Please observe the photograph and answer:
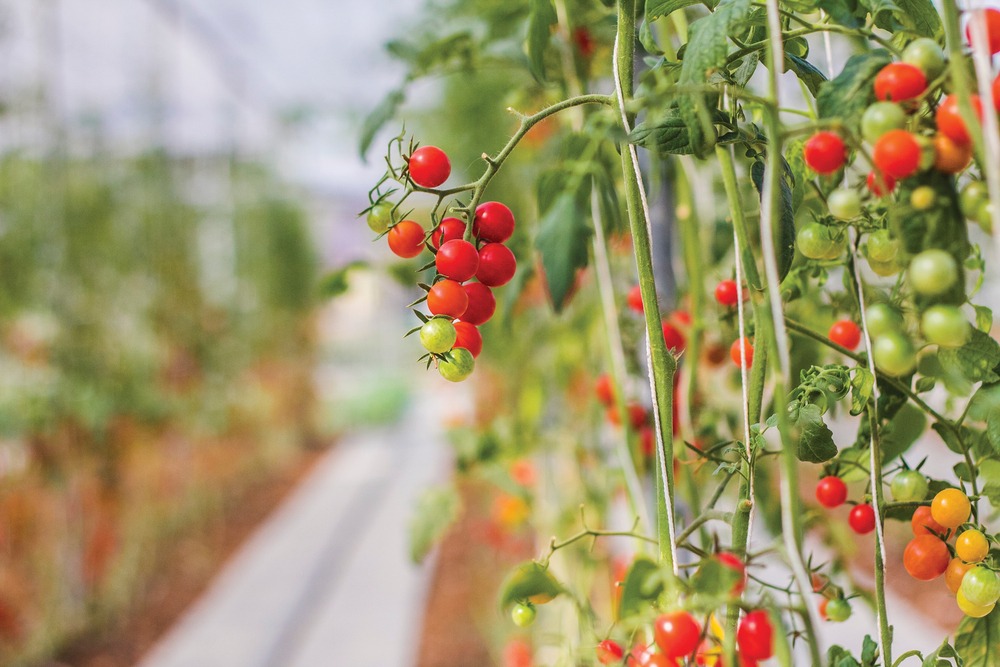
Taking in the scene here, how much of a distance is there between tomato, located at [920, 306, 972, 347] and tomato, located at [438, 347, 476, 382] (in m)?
0.17

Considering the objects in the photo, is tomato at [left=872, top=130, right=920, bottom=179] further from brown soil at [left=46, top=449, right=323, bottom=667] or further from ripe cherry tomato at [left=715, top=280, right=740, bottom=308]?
brown soil at [left=46, top=449, right=323, bottom=667]

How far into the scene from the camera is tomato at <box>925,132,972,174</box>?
0.24m

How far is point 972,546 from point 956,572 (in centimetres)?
3

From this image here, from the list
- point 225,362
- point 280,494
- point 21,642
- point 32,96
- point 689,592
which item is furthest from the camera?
point 280,494

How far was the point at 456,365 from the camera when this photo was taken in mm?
309

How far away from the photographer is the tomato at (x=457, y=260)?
1.00 feet

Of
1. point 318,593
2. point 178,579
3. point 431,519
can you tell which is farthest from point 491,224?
point 178,579

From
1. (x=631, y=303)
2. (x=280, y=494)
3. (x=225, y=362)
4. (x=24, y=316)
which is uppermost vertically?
(x=631, y=303)

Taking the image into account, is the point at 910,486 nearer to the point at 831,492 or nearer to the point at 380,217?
the point at 831,492

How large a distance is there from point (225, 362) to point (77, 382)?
3.87ft

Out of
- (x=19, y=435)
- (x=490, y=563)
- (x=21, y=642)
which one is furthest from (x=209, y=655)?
(x=490, y=563)

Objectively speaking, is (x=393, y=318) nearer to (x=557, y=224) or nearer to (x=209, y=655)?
(x=209, y=655)

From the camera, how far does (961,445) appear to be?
354mm

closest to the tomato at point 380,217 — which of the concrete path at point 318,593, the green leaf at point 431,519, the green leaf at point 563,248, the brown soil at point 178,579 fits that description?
the green leaf at point 563,248
